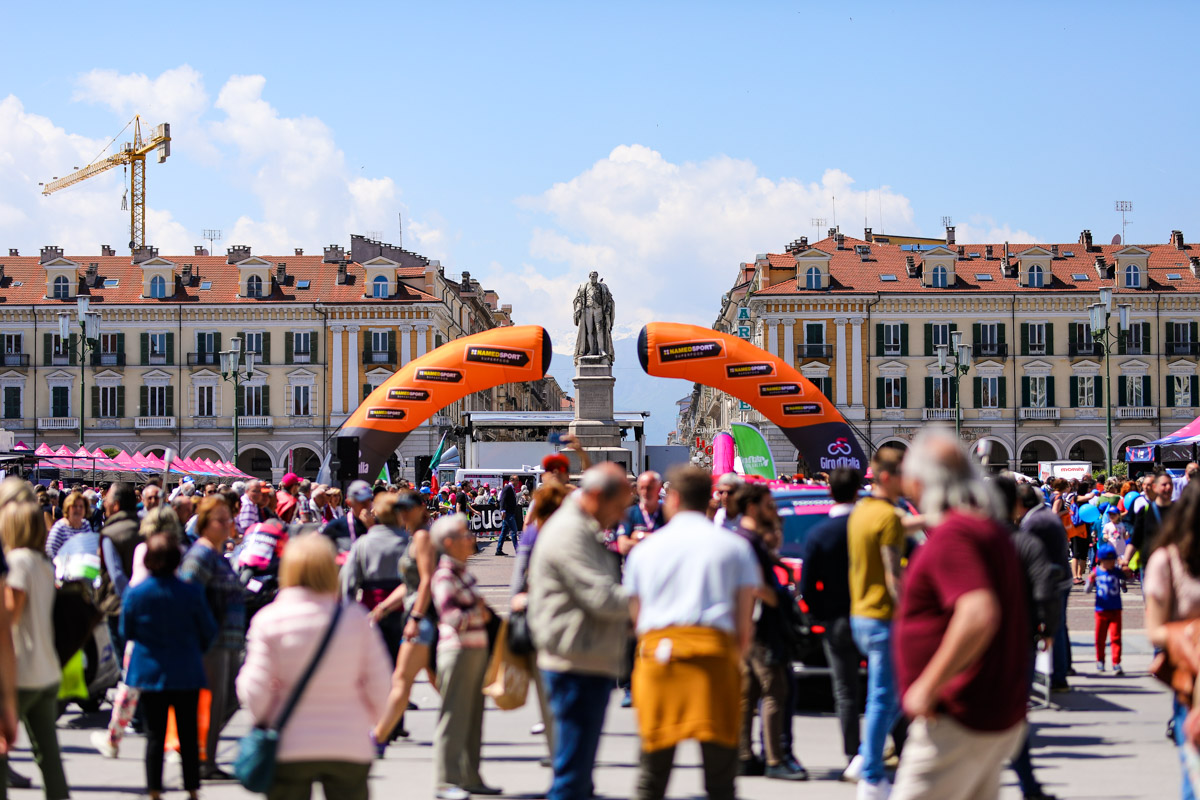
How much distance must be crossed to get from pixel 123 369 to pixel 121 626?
6695 centimetres

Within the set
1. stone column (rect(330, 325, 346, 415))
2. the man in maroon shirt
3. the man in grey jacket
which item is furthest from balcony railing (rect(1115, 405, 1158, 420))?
the man in maroon shirt

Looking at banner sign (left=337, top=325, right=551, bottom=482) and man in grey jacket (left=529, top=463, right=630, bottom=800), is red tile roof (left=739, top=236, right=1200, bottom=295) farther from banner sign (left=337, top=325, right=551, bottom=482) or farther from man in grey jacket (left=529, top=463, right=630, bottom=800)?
man in grey jacket (left=529, top=463, right=630, bottom=800)

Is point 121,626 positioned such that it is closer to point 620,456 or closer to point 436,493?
point 620,456

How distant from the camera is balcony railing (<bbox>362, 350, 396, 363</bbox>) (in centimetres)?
7100

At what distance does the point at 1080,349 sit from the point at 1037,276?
4303mm

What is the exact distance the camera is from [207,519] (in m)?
8.48

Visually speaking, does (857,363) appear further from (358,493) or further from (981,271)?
(358,493)

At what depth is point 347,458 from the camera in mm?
24250

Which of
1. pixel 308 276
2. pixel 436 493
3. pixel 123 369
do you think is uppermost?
pixel 308 276

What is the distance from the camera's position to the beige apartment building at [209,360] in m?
70.6

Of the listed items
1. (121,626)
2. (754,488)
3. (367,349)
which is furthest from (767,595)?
(367,349)

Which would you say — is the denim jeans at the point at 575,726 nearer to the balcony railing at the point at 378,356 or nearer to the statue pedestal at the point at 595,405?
the statue pedestal at the point at 595,405

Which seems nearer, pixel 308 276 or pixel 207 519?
pixel 207 519

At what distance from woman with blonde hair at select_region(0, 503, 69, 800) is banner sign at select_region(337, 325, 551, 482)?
60.9 feet
